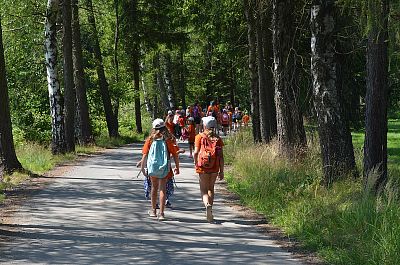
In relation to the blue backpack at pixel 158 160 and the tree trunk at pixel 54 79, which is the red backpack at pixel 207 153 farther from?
the tree trunk at pixel 54 79

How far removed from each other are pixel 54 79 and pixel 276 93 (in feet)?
26.5

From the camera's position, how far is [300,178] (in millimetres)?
13008

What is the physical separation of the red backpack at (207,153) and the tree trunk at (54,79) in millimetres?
11423

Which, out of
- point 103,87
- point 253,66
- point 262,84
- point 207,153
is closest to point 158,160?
point 207,153

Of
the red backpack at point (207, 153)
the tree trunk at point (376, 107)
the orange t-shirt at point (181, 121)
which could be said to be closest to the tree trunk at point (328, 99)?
the tree trunk at point (376, 107)

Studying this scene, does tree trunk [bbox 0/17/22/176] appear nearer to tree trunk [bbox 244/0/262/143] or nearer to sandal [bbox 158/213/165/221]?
sandal [bbox 158/213/165/221]

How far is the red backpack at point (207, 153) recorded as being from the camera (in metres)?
10.6

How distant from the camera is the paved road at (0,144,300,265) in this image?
26.5 feet

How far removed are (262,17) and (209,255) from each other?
43.1 ft

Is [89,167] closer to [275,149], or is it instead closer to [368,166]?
[275,149]

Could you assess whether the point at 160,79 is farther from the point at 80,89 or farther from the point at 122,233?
the point at 122,233

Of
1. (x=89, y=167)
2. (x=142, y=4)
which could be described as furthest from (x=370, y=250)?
(x=142, y=4)

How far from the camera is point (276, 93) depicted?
54.7ft

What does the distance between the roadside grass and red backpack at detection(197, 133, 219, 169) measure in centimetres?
134
